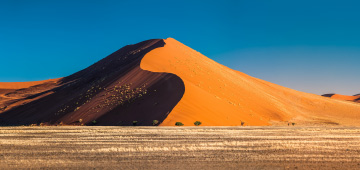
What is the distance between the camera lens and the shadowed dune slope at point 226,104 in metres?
36.0

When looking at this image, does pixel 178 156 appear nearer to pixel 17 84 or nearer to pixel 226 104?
pixel 226 104

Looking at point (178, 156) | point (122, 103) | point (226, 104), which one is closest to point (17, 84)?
point (122, 103)

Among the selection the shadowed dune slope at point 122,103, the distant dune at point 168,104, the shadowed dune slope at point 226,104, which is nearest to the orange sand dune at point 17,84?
the distant dune at point 168,104

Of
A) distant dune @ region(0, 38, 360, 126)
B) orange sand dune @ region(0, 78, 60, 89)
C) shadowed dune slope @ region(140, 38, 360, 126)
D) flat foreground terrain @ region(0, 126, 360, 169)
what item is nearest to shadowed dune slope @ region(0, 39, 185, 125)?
distant dune @ region(0, 38, 360, 126)

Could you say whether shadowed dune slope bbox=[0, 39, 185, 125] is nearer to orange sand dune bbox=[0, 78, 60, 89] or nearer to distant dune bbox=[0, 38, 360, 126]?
distant dune bbox=[0, 38, 360, 126]

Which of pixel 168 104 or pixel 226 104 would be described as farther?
pixel 226 104

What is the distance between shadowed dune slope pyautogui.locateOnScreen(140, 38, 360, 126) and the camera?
1419 inches

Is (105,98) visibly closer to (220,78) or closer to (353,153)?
(220,78)

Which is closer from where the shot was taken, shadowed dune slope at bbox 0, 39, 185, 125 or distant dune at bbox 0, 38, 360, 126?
distant dune at bbox 0, 38, 360, 126

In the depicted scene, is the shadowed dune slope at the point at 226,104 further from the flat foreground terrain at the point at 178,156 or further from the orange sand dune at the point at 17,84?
the orange sand dune at the point at 17,84

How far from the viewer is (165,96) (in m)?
38.5

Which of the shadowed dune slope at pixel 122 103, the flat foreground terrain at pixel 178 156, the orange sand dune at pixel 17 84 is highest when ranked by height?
the orange sand dune at pixel 17 84

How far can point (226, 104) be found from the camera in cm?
4256

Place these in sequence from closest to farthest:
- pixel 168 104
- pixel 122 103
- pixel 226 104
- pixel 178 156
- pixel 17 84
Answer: pixel 178 156
pixel 168 104
pixel 122 103
pixel 226 104
pixel 17 84
